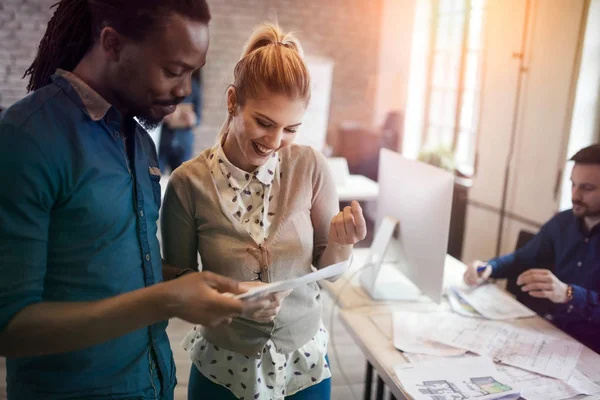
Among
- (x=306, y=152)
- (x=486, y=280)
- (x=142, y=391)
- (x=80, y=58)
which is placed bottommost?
(x=486, y=280)

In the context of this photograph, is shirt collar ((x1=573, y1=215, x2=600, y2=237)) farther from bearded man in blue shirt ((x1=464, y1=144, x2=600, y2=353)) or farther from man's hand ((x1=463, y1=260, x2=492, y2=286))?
man's hand ((x1=463, y1=260, x2=492, y2=286))

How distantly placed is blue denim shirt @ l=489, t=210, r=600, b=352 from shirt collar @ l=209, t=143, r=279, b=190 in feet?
3.73

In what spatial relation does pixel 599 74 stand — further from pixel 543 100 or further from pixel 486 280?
pixel 486 280

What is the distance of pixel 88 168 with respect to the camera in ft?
2.58

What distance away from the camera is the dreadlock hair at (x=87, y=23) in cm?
80

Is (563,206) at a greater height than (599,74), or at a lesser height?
lesser

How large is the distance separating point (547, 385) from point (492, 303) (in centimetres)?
51

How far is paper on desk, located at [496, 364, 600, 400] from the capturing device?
122 cm

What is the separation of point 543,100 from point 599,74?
340 mm

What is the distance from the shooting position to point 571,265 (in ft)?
6.27

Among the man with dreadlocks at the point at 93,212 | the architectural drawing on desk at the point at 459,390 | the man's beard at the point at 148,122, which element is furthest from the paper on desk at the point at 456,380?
the man's beard at the point at 148,122

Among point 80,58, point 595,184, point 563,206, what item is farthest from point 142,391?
point 563,206

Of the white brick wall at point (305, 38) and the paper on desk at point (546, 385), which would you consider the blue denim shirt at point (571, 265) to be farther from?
the white brick wall at point (305, 38)

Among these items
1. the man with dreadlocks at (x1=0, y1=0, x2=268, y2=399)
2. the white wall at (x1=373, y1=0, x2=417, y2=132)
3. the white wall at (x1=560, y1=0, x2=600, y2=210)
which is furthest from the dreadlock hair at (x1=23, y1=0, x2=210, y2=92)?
the white wall at (x1=373, y1=0, x2=417, y2=132)
